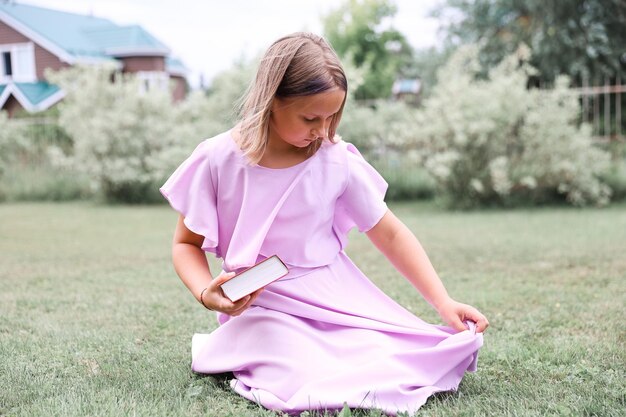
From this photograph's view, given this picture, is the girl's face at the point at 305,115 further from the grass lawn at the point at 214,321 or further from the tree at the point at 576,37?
the tree at the point at 576,37

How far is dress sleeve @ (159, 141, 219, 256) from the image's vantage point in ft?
7.50

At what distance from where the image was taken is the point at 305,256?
235cm

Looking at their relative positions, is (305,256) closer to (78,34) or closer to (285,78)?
(285,78)

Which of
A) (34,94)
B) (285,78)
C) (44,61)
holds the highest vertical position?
(44,61)

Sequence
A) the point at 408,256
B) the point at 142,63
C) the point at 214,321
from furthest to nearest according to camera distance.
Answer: the point at 142,63
the point at 214,321
the point at 408,256

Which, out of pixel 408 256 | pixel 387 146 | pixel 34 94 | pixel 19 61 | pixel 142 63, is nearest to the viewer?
pixel 408 256

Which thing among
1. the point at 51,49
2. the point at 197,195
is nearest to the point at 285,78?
the point at 197,195

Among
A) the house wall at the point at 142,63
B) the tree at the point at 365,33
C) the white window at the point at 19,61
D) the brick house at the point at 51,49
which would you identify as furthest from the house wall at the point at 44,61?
the tree at the point at 365,33

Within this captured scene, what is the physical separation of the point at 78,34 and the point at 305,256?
2430 centimetres

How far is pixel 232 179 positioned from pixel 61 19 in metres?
24.4

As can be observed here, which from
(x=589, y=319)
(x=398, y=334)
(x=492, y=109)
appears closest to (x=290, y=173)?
(x=398, y=334)

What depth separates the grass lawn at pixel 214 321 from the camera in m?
2.27

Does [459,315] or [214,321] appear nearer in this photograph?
[459,315]

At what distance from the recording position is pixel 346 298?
2.39 metres
